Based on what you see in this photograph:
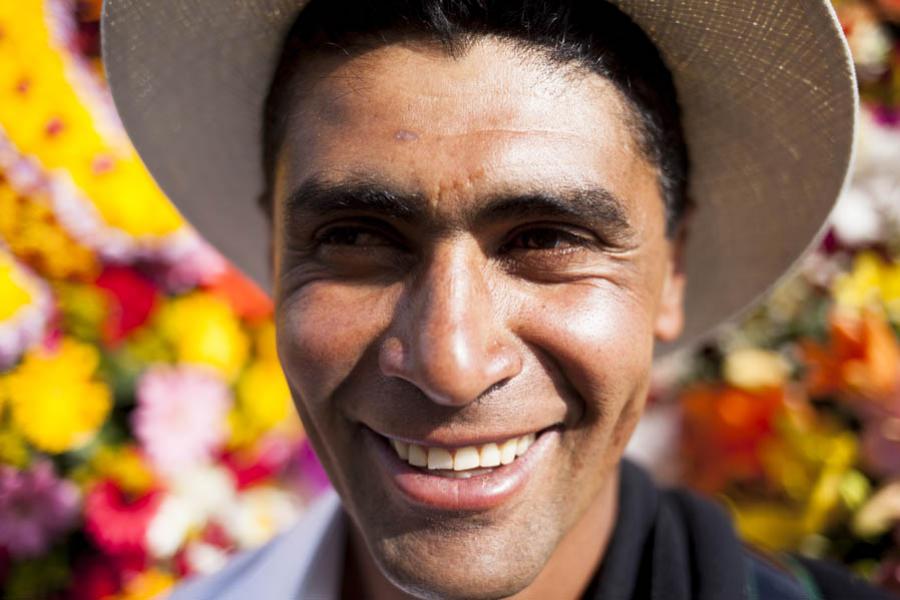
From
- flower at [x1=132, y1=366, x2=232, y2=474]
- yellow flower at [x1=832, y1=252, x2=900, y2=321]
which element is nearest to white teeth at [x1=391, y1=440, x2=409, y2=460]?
flower at [x1=132, y1=366, x2=232, y2=474]

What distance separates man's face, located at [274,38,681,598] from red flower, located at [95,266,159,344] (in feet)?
4.07

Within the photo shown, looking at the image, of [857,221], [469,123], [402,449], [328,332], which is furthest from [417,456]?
[857,221]

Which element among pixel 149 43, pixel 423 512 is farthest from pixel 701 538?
pixel 149 43

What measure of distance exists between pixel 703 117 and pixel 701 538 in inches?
34.7

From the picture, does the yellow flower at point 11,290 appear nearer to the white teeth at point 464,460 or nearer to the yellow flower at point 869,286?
the white teeth at point 464,460

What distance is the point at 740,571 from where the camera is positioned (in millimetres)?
1669

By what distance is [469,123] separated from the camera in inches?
55.1

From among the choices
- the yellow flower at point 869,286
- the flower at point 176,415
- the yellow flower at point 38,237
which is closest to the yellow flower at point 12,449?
the flower at point 176,415

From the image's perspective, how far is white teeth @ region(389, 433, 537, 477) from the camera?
1.49 m

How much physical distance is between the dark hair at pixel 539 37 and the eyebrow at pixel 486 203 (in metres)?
0.18

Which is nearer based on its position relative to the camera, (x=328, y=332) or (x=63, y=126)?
(x=328, y=332)

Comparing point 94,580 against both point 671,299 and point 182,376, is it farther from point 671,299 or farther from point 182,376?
point 671,299

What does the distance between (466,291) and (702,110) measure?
71 centimetres

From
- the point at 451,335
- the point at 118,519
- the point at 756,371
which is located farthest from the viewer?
the point at 756,371
